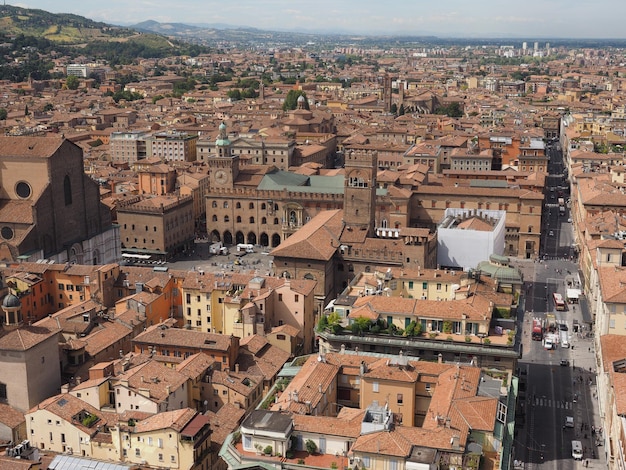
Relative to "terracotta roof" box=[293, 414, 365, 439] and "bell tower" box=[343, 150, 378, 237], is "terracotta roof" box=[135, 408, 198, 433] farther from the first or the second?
"bell tower" box=[343, 150, 378, 237]

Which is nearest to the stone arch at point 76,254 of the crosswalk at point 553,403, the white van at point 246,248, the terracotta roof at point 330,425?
the white van at point 246,248

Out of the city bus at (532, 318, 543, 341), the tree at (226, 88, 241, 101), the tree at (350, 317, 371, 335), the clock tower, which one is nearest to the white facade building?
the city bus at (532, 318, 543, 341)

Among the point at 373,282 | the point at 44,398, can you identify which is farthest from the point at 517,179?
the point at 44,398

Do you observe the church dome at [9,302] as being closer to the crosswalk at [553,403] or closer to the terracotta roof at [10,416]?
the terracotta roof at [10,416]

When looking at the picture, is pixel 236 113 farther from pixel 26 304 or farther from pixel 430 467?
pixel 430 467

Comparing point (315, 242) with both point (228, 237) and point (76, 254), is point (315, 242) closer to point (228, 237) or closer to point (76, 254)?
point (76, 254)

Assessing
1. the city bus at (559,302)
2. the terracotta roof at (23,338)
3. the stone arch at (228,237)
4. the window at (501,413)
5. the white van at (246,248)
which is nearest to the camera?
the window at (501,413)

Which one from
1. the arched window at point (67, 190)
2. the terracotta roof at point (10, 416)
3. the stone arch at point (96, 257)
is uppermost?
the arched window at point (67, 190)
